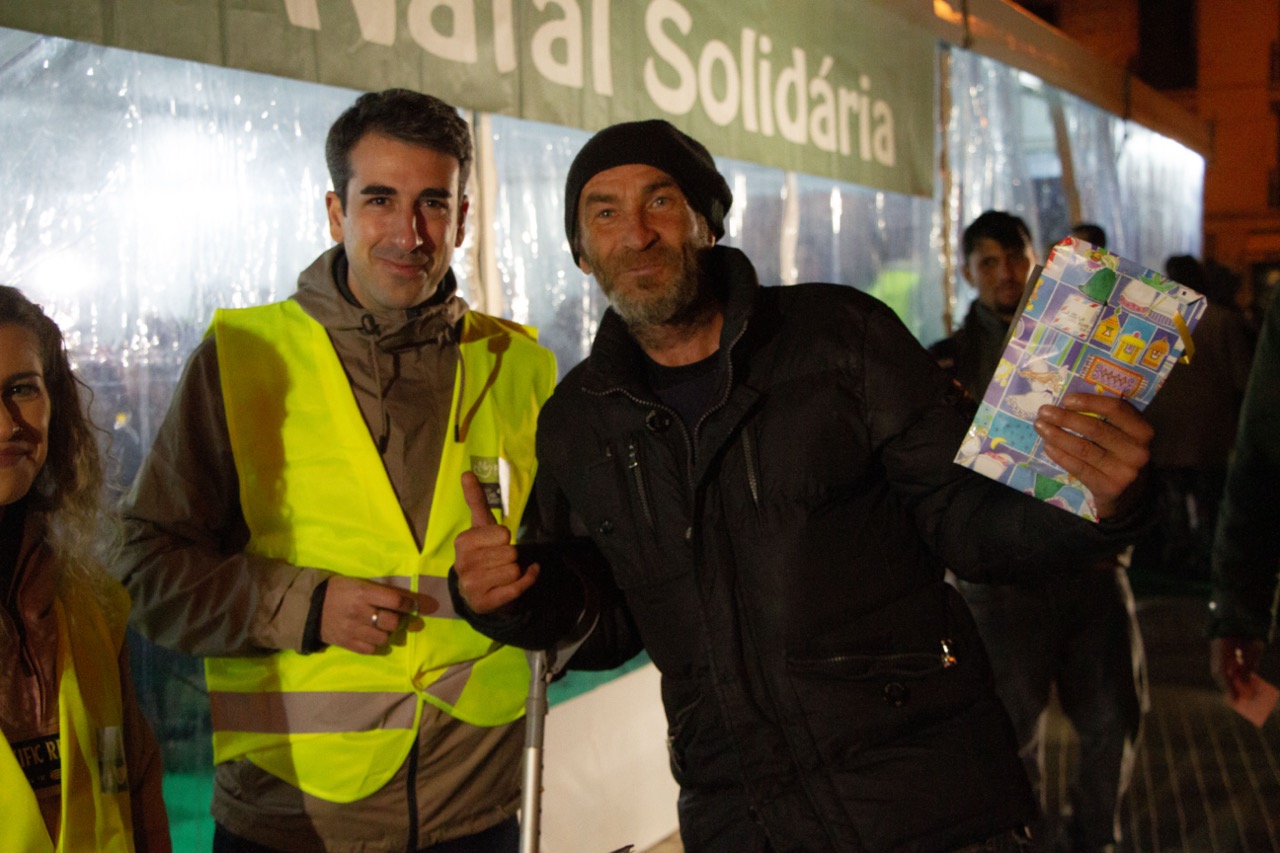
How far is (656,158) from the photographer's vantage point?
2.29 meters

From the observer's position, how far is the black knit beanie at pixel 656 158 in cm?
230

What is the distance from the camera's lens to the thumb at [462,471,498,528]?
2047 mm

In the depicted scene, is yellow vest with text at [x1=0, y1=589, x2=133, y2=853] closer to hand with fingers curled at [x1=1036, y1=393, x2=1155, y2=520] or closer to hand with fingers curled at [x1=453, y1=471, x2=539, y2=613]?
hand with fingers curled at [x1=453, y1=471, x2=539, y2=613]

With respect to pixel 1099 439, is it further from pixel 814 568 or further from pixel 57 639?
pixel 57 639

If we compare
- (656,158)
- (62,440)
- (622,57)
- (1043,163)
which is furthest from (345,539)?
(1043,163)

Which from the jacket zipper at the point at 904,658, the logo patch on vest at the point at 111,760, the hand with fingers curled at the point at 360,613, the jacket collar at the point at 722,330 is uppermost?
the jacket collar at the point at 722,330

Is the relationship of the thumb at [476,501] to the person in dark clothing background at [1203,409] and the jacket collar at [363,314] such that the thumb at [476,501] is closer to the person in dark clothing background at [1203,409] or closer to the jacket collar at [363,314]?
the jacket collar at [363,314]

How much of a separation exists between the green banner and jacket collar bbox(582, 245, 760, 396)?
1169 mm

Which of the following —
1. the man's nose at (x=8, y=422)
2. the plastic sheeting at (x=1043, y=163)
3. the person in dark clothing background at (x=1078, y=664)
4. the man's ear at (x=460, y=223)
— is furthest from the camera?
the plastic sheeting at (x=1043, y=163)

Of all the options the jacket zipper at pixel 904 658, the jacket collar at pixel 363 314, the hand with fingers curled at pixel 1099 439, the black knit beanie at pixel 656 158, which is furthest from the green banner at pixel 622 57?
the hand with fingers curled at pixel 1099 439

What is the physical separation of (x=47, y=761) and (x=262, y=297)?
64.7 inches

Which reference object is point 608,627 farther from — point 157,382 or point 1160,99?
point 1160,99

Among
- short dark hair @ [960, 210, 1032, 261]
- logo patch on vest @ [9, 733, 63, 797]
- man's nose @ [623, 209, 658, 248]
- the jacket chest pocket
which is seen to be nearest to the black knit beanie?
man's nose @ [623, 209, 658, 248]

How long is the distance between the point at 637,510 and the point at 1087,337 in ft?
2.59
